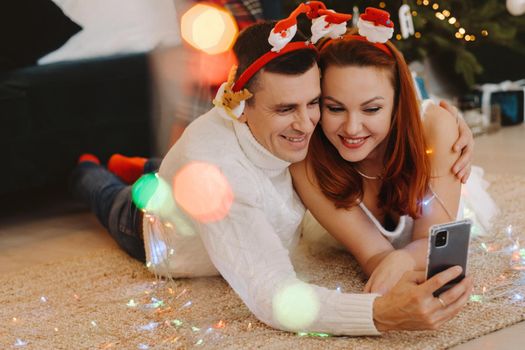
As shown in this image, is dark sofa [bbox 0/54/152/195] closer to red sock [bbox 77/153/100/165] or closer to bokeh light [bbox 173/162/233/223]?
red sock [bbox 77/153/100/165]

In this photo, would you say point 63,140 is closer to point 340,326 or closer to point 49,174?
point 49,174

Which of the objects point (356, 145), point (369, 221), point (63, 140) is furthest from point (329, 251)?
point (63, 140)

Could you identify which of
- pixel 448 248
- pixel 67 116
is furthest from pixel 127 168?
pixel 448 248

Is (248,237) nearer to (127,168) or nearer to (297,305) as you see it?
(297,305)

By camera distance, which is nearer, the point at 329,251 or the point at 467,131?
the point at 467,131

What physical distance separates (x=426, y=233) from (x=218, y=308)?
1.70 ft

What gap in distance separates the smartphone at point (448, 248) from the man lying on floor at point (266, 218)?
2 centimetres

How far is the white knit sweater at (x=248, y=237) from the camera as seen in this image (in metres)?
1.53

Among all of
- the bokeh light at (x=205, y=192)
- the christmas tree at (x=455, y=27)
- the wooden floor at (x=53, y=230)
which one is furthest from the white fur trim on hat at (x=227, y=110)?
the christmas tree at (x=455, y=27)

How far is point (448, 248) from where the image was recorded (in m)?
1.47

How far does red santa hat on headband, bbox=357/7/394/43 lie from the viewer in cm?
174

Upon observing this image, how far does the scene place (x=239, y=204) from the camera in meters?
1.66

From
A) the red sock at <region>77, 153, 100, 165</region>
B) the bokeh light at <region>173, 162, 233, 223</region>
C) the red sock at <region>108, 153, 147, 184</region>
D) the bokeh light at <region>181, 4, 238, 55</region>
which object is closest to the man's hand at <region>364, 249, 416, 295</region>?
the bokeh light at <region>173, 162, 233, 223</region>

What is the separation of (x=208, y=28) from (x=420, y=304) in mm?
2131
